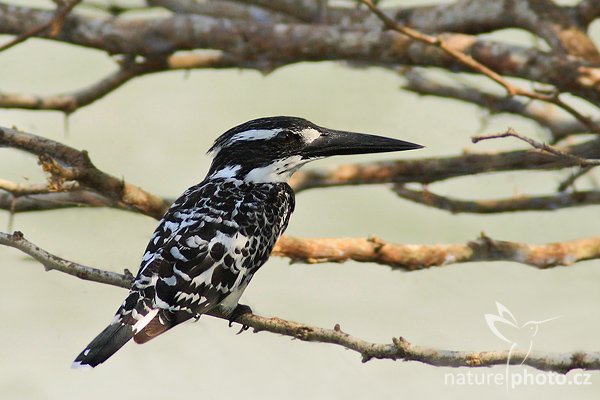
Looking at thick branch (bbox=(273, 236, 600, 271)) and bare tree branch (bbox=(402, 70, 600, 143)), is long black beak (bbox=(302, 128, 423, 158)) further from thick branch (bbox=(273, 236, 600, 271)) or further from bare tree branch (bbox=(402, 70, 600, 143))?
bare tree branch (bbox=(402, 70, 600, 143))

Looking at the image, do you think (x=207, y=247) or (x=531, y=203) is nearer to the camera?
(x=207, y=247)

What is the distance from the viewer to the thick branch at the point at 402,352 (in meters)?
3.08

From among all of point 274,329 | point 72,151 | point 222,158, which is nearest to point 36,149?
point 72,151

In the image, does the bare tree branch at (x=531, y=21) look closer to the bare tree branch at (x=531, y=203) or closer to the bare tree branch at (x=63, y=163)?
the bare tree branch at (x=531, y=203)

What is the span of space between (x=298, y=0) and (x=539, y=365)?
2886 millimetres

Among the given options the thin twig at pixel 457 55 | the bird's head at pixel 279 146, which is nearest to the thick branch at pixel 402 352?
the bird's head at pixel 279 146

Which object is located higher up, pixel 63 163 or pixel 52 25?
pixel 52 25

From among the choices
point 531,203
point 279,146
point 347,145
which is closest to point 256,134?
point 279,146

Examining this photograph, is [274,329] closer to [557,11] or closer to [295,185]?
[295,185]

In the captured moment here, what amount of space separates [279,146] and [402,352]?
115 cm

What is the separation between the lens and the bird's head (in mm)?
3912

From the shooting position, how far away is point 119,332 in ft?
10.7

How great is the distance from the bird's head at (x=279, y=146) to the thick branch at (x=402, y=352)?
94 cm

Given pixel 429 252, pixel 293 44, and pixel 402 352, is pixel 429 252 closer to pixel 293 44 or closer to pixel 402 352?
pixel 293 44
